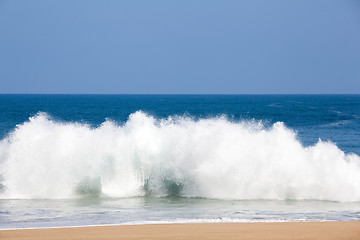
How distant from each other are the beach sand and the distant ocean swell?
3.91 metres

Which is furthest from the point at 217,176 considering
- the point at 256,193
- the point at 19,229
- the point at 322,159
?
the point at 19,229

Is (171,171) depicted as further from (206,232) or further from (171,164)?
(206,232)

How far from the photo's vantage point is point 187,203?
40.4 feet

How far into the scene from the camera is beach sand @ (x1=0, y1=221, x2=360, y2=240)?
8375 millimetres

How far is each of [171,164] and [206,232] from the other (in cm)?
576

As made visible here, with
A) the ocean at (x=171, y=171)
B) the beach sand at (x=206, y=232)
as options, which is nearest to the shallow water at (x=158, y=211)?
the ocean at (x=171, y=171)

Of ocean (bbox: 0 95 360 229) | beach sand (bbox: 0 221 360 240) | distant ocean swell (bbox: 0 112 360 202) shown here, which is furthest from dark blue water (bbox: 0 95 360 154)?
beach sand (bbox: 0 221 360 240)

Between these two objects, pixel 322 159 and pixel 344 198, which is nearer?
pixel 344 198

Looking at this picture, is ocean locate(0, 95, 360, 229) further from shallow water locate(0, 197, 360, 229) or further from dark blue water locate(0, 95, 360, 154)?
dark blue water locate(0, 95, 360, 154)

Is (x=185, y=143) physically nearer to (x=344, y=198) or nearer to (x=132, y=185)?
(x=132, y=185)

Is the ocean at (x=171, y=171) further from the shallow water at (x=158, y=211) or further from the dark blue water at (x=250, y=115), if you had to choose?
the dark blue water at (x=250, y=115)

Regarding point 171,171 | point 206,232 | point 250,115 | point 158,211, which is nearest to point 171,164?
point 171,171

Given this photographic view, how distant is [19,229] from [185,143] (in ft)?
21.4

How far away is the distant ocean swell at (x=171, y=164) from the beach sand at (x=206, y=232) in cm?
391
